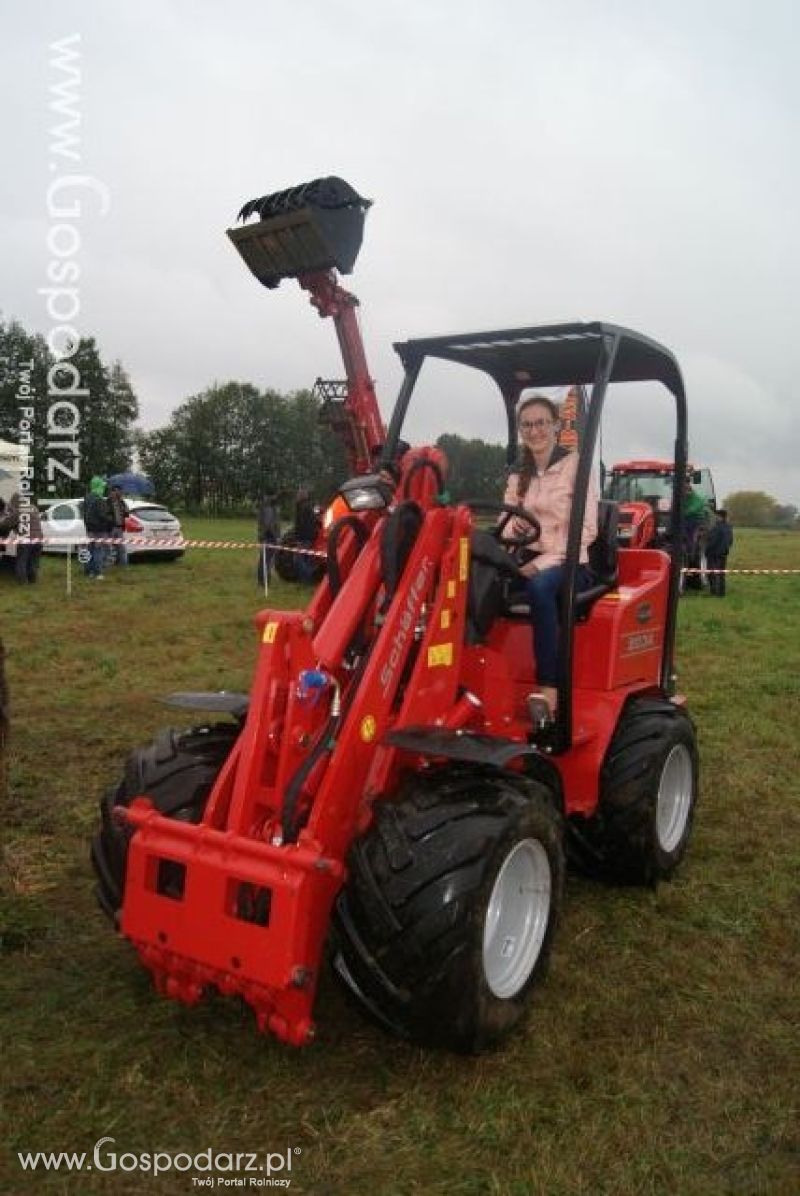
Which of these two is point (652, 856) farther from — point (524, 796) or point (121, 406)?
point (121, 406)

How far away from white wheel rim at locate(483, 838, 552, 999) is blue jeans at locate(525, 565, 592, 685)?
918 millimetres

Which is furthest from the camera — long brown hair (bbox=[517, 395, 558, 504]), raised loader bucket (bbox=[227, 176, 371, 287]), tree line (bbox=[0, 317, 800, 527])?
tree line (bbox=[0, 317, 800, 527])

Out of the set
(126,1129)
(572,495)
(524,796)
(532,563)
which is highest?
(572,495)

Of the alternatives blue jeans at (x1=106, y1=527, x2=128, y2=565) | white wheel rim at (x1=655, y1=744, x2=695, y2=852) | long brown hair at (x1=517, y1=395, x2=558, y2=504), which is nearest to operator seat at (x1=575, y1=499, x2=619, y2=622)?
long brown hair at (x1=517, y1=395, x2=558, y2=504)

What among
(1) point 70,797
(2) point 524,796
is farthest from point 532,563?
(1) point 70,797

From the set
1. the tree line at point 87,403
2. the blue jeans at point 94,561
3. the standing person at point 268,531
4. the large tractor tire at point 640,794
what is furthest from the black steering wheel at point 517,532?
the tree line at point 87,403

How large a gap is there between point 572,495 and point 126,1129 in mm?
2825

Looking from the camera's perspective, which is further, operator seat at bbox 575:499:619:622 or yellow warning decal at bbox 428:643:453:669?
operator seat at bbox 575:499:619:622

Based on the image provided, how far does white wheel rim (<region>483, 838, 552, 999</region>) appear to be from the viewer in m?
3.39

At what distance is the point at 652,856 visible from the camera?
455 cm

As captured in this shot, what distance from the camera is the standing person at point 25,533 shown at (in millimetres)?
16328

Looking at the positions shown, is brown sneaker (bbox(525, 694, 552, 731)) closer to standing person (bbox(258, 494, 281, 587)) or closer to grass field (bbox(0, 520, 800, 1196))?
grass field (bbox(0, 520, 800, 1196))

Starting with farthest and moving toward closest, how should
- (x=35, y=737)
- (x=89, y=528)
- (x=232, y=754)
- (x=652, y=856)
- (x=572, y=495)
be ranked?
(x=89, y=528), (x=35, y=737), (x=652, y=856), (x=572, y=495), (x=232, y=754)

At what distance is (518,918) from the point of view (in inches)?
139
